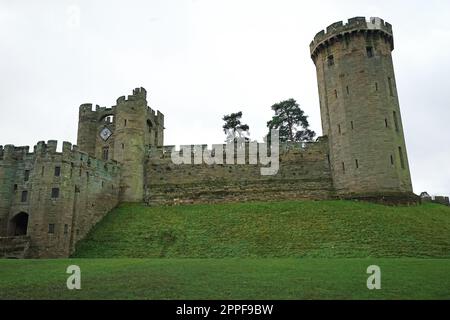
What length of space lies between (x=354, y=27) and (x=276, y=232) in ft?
77.1

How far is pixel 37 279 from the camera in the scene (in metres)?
15.0

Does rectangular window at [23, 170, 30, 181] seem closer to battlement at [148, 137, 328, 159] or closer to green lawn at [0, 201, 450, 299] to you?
green lawn at [0, 201, 450, 299]

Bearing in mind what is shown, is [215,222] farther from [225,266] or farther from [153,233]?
[225,266]

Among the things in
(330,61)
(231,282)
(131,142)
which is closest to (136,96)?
(131,142)

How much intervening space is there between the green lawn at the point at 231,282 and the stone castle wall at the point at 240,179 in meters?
20.4

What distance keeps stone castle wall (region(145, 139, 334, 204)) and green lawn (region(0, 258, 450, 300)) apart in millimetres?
20378

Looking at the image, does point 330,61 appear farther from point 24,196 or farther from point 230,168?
point 24,196

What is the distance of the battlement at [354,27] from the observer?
3903 centimetres

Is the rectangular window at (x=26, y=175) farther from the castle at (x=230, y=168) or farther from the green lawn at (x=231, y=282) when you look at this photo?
the green lawn at (x=231, y=282)

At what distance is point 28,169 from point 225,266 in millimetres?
25189

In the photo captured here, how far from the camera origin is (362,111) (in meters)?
37.2

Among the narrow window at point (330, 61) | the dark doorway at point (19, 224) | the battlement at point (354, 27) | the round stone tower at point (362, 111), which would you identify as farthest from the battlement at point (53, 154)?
the battlement at point (354, 27)

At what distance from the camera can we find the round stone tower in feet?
118
